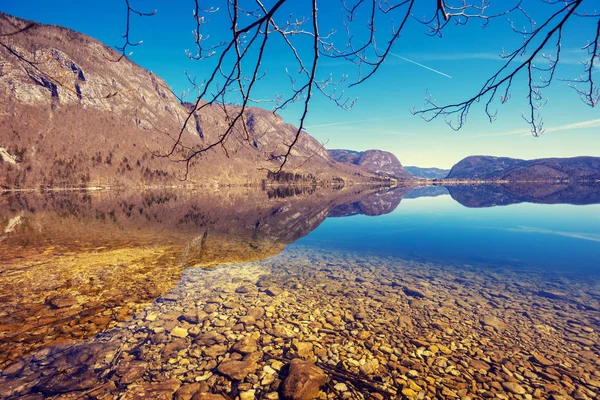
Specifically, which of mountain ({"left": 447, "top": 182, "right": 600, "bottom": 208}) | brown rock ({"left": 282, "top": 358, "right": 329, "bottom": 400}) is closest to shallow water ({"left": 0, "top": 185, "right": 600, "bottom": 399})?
brown rock ({"left": 282, "top": 358, "right": 329, "bottom": 400})

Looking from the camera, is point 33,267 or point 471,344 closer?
point 471,344

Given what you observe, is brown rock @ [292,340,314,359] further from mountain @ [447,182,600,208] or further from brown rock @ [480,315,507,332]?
mountain @ [447,182,600,208]

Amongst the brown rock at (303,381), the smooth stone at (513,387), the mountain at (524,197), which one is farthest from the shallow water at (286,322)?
the mountain at (524,197)

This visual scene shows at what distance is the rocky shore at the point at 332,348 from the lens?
19.5 feet

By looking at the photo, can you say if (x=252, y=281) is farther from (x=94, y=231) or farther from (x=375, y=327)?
(x=94, y=231)

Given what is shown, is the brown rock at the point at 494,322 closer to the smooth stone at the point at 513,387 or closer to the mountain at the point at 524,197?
the smooth stone at the point at 513,387

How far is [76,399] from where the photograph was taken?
547 centimetres

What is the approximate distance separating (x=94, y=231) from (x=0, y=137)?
152 m

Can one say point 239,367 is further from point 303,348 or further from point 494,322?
point 494,322

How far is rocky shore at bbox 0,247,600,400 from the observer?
5.93 m

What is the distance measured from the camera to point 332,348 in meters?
7.33

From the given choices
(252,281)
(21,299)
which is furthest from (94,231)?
(252,281)

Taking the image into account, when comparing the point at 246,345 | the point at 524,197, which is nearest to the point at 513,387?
the point at 246,345

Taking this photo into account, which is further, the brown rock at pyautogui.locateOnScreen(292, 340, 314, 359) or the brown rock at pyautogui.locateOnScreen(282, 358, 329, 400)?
the brown rock at pyautogui.locateOnScreen(292, 340, 314, 359)
